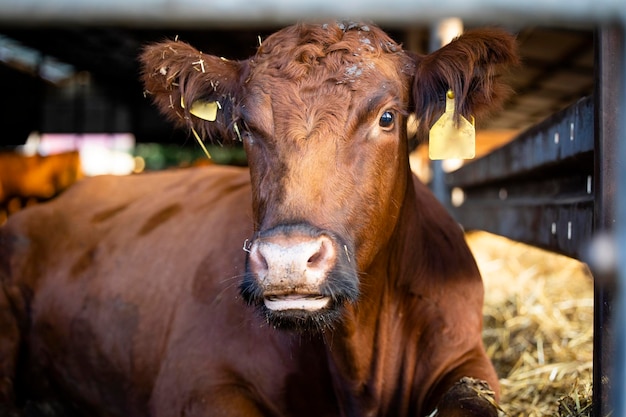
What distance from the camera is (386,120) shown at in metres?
2.63

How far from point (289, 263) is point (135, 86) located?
1894 cm

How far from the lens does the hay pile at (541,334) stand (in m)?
3.27

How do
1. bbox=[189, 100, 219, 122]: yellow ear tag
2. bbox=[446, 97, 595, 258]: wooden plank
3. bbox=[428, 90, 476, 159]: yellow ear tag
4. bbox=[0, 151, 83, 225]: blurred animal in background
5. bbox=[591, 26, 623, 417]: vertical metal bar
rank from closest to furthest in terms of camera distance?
bbox=[591, 26, 623, 417]: vertical metal bar, bbox=[446, 97, 595, 258]: wooden plank, bbox=[428, 90, 476, 159]: yellow ear tag, bbox=[189, 100, 219, 122]: yellow ear tag, bbox=[0, 151, 83, 225]: blurred animal in background

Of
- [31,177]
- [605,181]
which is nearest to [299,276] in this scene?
[605,181]

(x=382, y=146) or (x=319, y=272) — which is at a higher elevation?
(x=382, y=146)

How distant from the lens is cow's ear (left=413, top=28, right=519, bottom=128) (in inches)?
103

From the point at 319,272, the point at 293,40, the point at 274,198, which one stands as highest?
the point at 293,40

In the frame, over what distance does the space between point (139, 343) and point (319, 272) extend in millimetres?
1894

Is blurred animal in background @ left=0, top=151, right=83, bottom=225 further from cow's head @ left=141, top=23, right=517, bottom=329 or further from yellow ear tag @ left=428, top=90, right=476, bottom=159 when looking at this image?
yellow ear tag @ left=428, top=90, right=476, bottom=159

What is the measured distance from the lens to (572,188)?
10.2 ft

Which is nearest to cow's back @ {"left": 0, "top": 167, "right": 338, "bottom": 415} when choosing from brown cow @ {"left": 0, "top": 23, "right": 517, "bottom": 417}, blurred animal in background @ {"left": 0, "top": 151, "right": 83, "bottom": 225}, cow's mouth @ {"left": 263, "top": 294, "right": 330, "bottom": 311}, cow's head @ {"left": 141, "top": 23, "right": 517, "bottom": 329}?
brown cow @ {"left": 0, "top": 23, "right": 517, "bottom": 417}

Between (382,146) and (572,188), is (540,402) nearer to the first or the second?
(572,188)

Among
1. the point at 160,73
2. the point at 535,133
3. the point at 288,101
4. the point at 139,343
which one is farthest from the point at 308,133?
the point at 139,343

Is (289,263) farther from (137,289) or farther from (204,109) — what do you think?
(137,289)
